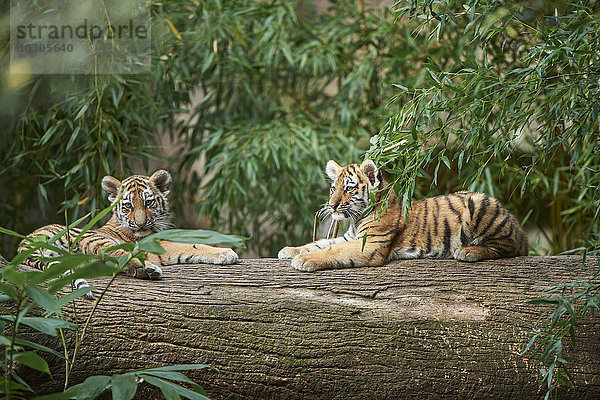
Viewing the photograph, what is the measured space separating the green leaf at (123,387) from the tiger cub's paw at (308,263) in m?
1.12

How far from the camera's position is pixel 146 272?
236 centimetres

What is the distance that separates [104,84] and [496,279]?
2526 millimetres

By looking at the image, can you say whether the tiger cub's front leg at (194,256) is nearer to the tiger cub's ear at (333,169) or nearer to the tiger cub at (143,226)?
the tiger cub at (143,226)

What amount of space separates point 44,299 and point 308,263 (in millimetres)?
1310

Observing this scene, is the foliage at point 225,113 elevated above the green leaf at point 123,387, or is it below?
above

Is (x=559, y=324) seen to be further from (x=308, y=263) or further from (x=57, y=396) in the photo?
(x=57, y=396)

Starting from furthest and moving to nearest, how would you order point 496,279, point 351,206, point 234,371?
point 351,206 < point 496,279 < point 234,371

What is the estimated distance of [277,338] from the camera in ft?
7.05

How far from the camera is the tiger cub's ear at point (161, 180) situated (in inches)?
112

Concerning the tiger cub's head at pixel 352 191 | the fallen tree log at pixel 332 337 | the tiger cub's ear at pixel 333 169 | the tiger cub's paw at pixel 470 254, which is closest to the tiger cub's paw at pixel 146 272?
the fallen tree log at pixel 332 337

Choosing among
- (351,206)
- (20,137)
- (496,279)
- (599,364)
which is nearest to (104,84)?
(20,137)

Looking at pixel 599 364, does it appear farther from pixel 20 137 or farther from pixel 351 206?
pixel 20 137

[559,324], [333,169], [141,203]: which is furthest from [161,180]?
[559,324]

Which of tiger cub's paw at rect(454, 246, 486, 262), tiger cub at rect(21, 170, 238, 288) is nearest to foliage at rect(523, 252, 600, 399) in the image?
tiger cub's paw at rect(454, 246, 486, 262)
